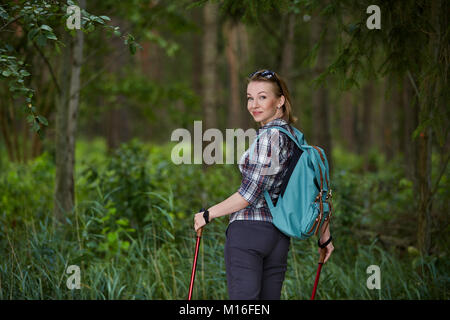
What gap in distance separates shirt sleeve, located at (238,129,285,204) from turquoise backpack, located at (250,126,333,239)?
101 millimetres

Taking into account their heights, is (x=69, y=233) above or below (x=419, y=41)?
below

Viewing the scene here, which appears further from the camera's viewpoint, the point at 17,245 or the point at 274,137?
the point at 17,245

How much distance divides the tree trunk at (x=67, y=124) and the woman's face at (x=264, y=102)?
3.35 meters

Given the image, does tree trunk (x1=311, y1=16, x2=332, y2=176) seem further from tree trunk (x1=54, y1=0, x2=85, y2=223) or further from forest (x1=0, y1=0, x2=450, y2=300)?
tree trunk (x1=54, y1=0, x2=85, y2=223)

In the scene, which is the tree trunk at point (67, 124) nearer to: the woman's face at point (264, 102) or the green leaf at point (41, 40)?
the green leaf at point (41, 40)

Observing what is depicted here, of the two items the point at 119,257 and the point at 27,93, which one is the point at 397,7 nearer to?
the point at 27,93

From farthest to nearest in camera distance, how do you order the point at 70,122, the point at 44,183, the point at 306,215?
1. the point at 44,183
2. the point at 70,122
3. the point at 306,215

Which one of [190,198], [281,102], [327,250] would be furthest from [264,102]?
[190,198]

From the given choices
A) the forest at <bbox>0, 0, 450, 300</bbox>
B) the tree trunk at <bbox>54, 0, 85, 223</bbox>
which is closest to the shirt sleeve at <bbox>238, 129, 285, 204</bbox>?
the forest at <bbox>0, 0, 450, 300</bbox>

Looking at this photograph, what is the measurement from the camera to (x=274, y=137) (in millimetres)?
2535

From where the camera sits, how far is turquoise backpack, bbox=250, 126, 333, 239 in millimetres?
2524

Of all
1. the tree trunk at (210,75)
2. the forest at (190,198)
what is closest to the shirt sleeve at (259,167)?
the forest at (190,198)

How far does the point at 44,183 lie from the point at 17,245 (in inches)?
98.8
